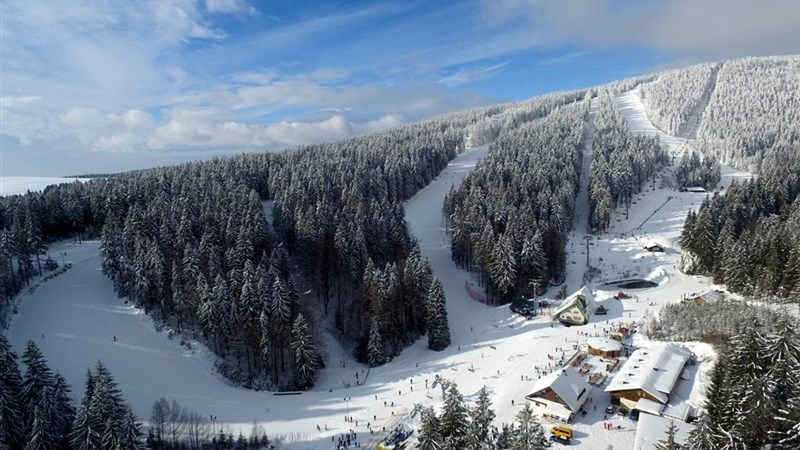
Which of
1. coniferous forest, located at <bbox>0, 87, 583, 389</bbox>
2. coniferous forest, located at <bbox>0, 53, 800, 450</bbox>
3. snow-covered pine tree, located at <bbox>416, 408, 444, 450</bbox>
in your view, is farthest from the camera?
coniferous forest, located at <bbox>0, 87, 583, 389</bbox>

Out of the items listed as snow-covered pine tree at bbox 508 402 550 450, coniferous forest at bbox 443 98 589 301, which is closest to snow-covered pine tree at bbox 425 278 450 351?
coniferous forest at bbox 443 98 589 301

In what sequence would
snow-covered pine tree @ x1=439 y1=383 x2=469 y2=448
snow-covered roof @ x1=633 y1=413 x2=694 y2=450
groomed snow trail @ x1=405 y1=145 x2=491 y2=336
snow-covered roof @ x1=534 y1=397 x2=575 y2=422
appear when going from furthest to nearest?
groomed snow trail @ x1=405 y1=145 x2=491 y2=336 → snow-covered roof @ x1=534 y1=397 x2=575 y2=422 → snow-covered roof @ x1=633 y1=413 x2=694 y2=450 → snow-covered pine tree @ x1=439 y1=383 x2=469 y2=448

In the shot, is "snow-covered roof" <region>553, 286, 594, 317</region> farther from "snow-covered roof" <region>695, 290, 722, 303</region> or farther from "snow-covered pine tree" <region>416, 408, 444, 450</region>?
"snow-covered pine tree" <region>416, 408, 444, 450</region>

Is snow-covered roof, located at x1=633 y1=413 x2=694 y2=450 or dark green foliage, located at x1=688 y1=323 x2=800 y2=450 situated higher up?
dark green foliage, located at x1=688 y1=323 x2=800 y2=450

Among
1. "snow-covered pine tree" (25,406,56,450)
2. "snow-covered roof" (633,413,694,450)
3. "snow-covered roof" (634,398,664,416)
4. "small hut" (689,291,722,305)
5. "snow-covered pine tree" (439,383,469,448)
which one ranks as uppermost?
"snow-covered pine tree" (439,383,469,448)

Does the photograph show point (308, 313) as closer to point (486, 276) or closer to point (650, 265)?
point (486, 276)

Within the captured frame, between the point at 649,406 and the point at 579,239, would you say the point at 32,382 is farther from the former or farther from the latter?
the point at 579,239

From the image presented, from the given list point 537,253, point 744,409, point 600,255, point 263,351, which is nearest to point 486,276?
point 537,253

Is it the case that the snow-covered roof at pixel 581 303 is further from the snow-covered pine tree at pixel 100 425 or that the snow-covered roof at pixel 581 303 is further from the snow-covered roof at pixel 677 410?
the snow-covered pine tree at pixel 100 425
